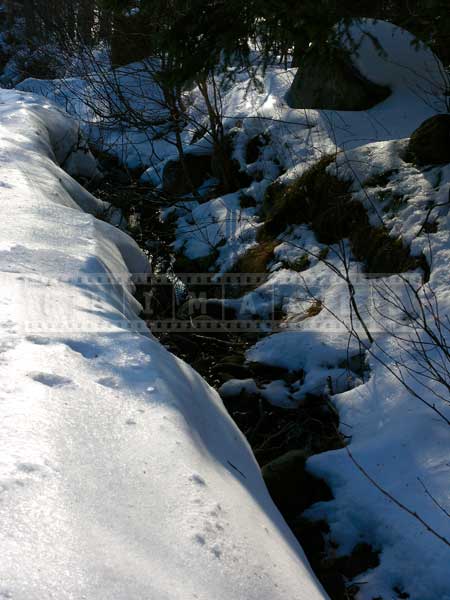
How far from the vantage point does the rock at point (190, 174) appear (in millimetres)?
9156

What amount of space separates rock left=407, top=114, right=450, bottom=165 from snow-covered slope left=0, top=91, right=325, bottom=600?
11.1ft

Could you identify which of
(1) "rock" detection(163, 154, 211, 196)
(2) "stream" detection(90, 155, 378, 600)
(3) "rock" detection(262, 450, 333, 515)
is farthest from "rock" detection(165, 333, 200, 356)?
(1) "rock" detection(163, 154, 211, 196)

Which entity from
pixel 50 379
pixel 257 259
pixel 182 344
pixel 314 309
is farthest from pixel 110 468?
pixel 257 259

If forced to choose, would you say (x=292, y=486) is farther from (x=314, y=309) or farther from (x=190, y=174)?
(x=190, y=174)

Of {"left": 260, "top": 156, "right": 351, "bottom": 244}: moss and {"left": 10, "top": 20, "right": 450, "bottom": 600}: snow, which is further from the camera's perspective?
{"left": 260, "top": 156, "right": 351, "bottom": 244}: moss

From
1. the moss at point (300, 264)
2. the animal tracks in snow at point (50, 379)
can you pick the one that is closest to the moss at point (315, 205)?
the moss at point (300, 264)

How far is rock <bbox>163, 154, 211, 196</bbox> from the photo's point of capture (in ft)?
30.0

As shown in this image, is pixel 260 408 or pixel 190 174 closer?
pixel 260 408

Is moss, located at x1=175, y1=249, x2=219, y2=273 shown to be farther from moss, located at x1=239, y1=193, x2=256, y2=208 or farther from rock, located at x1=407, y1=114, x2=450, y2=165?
rock, located at x1=407, y1=114, x2=450, y2=165

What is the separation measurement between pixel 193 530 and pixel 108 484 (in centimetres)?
33

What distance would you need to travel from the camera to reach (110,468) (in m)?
2.34

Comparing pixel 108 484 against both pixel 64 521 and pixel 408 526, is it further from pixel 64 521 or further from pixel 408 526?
pixel 408 526

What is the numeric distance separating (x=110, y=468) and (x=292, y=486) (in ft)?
6.11

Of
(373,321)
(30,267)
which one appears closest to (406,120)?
(373,321)
